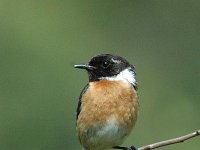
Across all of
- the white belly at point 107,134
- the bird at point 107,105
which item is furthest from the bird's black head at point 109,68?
the white belly at point 107,134

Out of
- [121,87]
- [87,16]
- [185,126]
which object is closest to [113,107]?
[121,87]

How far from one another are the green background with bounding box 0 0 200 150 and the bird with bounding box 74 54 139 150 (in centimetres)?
301

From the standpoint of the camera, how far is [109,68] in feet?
39.6

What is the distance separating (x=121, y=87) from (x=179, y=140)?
1.93 m

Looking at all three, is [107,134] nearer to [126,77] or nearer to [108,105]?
[108,105]

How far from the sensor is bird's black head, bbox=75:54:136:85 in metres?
12.0

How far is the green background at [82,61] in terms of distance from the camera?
1681 cm

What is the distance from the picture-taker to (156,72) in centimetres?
1934

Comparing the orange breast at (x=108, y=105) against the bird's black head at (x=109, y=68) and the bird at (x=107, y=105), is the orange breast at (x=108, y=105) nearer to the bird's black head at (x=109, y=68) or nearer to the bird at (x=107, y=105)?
the bird at (x=107, y=105)

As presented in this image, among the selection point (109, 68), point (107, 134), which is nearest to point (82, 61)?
point (109, 68)

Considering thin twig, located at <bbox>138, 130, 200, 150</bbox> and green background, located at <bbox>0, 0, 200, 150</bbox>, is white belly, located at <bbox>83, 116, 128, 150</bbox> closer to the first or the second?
thin twig, located at <bbox>138, 130, 200, 150</bbox>

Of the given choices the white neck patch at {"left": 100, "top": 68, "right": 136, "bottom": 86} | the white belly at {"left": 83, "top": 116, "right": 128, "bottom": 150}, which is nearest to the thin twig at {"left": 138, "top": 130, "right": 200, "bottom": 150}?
the white belly at {"left": 83, "top": 116, "right": 128, "bottom": 150}

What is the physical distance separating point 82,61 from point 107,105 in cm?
721

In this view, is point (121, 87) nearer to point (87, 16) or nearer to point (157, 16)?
point (157, 16)
